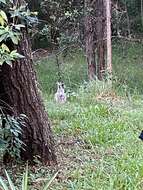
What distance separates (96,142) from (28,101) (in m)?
1.19

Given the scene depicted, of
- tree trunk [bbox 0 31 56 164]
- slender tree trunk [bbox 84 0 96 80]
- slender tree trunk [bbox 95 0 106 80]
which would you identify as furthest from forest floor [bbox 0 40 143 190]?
slender tree trunk [bbox 84 0 96 80]

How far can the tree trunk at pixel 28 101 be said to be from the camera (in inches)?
142

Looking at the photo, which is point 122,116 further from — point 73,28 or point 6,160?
point 73,28

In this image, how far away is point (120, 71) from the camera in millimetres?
15562

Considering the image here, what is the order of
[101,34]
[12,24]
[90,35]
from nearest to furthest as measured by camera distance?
[12,24]
[101,34]
[90,35]

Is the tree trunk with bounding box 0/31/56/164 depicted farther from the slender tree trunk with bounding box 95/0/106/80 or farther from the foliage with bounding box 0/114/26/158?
the slender tree trunk with bounding box 95/0/106/80

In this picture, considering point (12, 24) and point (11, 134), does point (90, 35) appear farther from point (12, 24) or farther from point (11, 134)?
point (12, 24)

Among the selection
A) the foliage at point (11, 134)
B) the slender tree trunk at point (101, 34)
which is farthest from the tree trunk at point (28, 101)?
the slender tree trunk at point (101, 34)

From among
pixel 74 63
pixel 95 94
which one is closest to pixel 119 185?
pixel 95 94

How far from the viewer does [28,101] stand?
3.70 m

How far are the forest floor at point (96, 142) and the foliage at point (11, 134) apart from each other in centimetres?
23

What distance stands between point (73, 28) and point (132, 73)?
15.4 ft

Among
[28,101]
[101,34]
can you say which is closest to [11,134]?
[28,101]

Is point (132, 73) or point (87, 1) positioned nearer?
point (87, 1)
